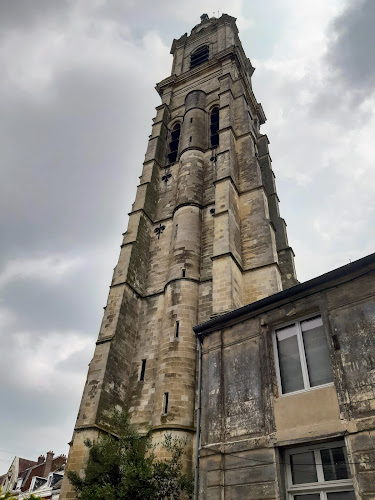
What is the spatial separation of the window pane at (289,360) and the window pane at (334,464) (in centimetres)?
109

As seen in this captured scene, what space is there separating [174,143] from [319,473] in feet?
79.8

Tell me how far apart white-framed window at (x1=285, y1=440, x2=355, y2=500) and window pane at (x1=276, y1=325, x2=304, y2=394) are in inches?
39.7

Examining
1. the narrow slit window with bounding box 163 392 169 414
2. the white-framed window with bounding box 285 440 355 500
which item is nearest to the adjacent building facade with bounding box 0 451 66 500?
the narrow slit window with bounding box 163 392 169 414

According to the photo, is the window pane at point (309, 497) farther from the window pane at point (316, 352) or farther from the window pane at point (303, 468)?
the window pane at point (316, 352)

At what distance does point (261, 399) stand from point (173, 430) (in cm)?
715

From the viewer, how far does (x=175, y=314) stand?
16.1 metres

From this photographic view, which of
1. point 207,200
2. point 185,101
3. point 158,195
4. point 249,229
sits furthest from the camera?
point 185,101

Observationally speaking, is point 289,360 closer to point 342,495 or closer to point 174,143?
point 342,495

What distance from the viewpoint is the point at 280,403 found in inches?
263

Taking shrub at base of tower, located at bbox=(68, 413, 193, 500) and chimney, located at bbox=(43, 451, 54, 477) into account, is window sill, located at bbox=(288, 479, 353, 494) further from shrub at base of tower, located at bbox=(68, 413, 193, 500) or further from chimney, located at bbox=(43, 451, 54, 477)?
chimney, located at bbox=(43, 451, 54, 477)

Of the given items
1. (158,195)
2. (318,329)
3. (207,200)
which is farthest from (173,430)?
(158,195)

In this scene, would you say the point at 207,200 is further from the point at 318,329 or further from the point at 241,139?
the point at 318,329

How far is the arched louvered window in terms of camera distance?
1041 inches

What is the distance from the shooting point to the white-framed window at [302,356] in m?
6.66
